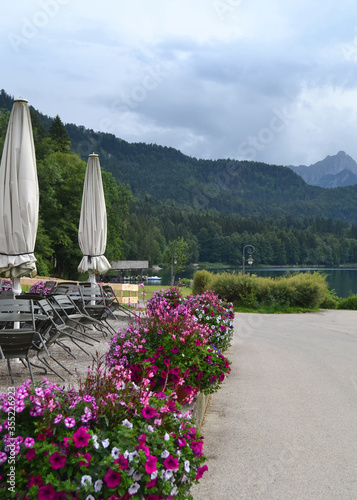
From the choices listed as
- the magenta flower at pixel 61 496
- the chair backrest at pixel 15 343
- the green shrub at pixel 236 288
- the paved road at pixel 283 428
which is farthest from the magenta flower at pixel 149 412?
the green shrub at pixel 236 288

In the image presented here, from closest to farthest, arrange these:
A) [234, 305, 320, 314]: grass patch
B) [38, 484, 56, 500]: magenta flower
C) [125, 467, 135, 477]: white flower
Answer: [38, 484, 56, 500]: magenta flower
[125, 467, 135, 477]: white flower
[234, 305, 320, 314]: grass patch

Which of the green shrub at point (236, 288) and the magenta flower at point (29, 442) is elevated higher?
the magenta flower at point (29, 442)

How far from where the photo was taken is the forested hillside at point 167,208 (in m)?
38.0

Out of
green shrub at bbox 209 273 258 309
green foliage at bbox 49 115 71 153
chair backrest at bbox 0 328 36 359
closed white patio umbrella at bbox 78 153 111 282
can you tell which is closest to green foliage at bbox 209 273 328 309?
green shrub at bbox 209 273 258 309

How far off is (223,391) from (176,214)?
125 m

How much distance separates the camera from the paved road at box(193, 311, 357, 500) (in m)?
3.63

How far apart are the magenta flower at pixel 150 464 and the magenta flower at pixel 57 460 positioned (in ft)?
1.28

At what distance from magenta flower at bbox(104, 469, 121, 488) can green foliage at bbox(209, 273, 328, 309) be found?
60.0ft

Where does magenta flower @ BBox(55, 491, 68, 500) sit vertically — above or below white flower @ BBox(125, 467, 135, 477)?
below

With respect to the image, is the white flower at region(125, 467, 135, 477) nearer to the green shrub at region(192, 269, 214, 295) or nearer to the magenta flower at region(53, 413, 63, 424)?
the magenta flower at region(53, 413, 63, 424)

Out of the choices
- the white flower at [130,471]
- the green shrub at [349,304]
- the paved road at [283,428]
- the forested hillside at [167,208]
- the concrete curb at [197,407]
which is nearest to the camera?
the white flower at [130,471]

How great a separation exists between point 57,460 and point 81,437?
15cm

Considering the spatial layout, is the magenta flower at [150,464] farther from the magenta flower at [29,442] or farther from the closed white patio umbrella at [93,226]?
the closed white patio umbrella at [93,226]

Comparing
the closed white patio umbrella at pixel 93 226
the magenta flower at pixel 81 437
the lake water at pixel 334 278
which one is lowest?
the lake water at pixel 334 278
